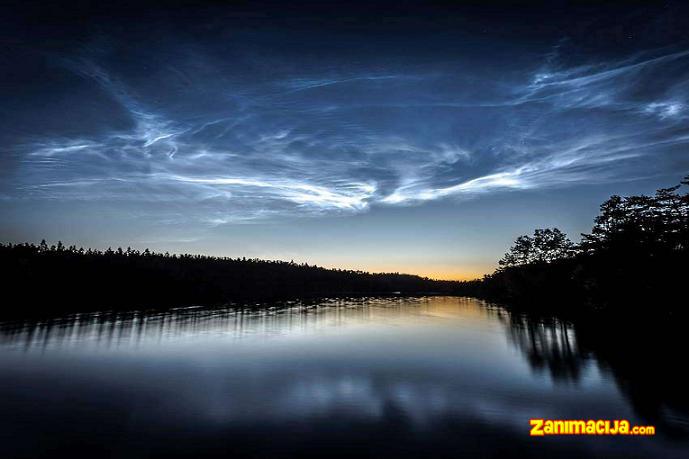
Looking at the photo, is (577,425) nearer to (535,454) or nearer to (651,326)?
(535,454)

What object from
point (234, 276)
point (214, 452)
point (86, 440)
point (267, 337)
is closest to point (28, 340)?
point (267, 337)

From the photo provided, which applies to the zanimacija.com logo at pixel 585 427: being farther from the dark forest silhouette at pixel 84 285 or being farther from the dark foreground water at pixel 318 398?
the dark forest silhouette at pixel 84 285

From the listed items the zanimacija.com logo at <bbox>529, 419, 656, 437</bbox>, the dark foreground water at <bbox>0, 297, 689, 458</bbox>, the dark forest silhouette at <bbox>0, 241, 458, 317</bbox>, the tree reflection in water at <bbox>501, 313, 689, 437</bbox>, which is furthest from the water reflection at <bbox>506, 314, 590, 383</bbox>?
the dark forest silhouette at <bbox>0, 241, 458, 317</bbox>

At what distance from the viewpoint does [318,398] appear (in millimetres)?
20297

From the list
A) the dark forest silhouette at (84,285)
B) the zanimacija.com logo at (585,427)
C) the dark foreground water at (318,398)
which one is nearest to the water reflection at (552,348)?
the dark foreground water at (318,398)

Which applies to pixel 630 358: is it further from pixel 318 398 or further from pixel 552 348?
pixel 318 398

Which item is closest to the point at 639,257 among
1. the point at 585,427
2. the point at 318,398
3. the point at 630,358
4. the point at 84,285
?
the point at 630,358

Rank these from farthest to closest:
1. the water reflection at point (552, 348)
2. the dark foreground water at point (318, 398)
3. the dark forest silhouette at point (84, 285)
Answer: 1. the dark forest silhouette at point (84, 285)
2. the water reflection at point (552, 348)
3. the dark foreground water at point (318, 398)

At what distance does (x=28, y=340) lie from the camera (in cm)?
3850

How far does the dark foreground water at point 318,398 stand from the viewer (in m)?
14.0

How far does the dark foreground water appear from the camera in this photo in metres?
14.0

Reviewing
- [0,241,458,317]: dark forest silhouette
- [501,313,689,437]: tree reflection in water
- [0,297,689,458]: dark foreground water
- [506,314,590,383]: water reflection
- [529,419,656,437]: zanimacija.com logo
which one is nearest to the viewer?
[0,297,689,458]: dark foreground water

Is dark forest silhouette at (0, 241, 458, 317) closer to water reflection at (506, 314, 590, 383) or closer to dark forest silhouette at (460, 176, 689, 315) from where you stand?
water reflection at (506, 314, 590, 383)

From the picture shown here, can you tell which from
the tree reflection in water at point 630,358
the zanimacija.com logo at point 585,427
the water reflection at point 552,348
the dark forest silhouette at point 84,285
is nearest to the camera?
the zanimacija.com logo at point 585,427
